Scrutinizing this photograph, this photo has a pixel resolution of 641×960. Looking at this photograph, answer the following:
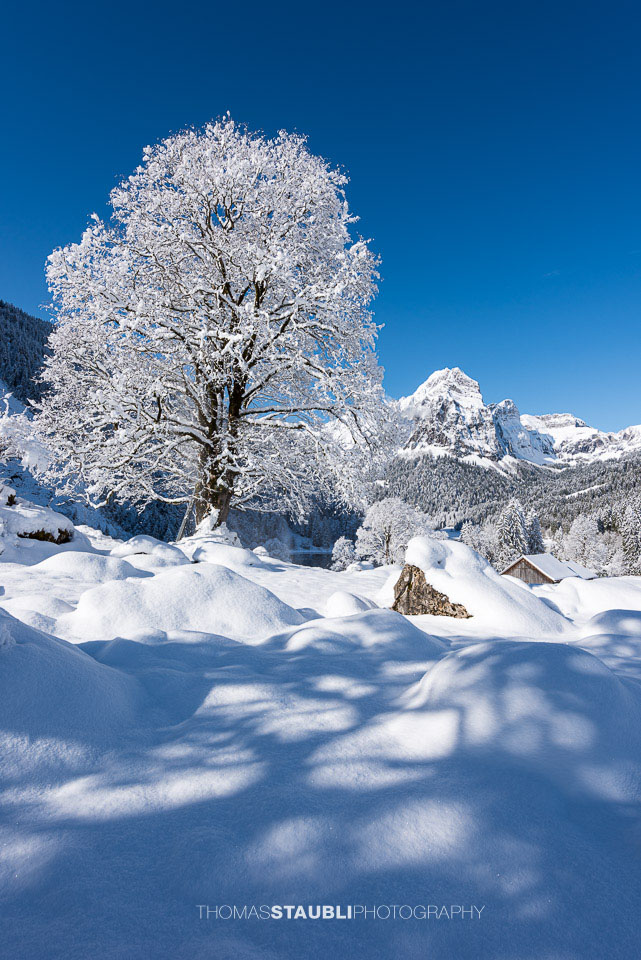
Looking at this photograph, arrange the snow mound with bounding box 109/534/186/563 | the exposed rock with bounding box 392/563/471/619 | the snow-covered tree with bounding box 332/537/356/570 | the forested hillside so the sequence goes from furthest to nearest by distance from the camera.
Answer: the forested hillside → the snow-covered tree with bounding box 332/537/356/570 → the snow mound with bounding box 109/534/186/563 → the exposed rock with bounding box 392/563/471/619

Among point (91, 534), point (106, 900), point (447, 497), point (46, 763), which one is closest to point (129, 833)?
point (106, 900)

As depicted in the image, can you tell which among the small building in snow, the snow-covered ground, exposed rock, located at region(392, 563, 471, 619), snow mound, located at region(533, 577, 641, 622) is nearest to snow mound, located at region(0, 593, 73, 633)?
the snow-covered ground

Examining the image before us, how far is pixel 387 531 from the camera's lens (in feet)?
103

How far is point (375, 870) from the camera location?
3.70 feet

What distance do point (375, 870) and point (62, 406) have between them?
33.8ft

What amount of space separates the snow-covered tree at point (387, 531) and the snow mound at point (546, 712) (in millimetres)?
28590


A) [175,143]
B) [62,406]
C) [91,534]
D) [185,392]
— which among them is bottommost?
[91,534]

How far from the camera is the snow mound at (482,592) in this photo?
15.2 ft

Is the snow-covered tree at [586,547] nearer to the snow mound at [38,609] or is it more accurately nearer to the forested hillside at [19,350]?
the snow mound at [38,609]

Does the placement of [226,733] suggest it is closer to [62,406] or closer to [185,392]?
[185,392]

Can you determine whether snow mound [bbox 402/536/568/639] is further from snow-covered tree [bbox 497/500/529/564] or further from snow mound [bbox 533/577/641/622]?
snow-covered tree [bbox 497/500/529/564]

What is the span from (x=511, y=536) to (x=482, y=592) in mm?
51741

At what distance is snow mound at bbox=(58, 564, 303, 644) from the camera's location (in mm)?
3246

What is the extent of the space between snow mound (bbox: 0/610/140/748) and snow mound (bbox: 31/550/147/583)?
299 centimetres
